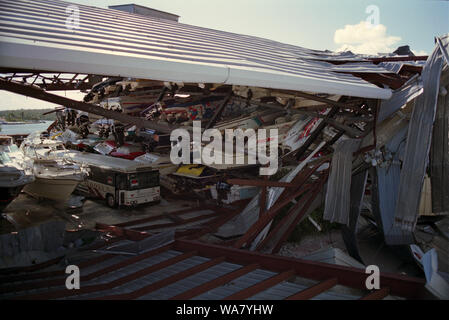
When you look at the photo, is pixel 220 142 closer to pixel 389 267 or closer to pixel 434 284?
pixel 389 267

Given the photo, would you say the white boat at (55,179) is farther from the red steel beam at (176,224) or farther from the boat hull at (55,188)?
the red steel beam at (176,224)

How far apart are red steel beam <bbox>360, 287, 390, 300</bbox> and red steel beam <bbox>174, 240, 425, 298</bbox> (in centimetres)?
12

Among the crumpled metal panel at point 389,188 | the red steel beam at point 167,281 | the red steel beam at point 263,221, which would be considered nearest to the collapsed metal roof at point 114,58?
the crumpled metal panel at point 389,188

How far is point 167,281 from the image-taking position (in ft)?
15.8

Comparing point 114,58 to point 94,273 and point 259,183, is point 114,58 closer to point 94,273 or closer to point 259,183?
point 94,273

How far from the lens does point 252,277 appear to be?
16.2 ft

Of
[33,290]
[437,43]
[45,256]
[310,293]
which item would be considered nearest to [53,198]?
[45,256]

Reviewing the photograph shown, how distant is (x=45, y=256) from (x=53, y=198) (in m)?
6.67

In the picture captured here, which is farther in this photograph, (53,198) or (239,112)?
(53,198)

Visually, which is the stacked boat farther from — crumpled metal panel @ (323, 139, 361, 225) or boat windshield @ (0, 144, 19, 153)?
crumpled metal panel @ (323, 139, 361, 225)

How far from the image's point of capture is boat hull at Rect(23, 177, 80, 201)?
37.8 ft

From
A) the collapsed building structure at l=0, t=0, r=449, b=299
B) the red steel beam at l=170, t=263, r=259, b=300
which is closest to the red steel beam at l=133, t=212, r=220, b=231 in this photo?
the collapsed building structure at l=0, t=0, r=449, b=299

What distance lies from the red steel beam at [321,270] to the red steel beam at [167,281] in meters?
0.36

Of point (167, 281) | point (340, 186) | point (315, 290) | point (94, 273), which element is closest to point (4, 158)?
point (94, 273)
